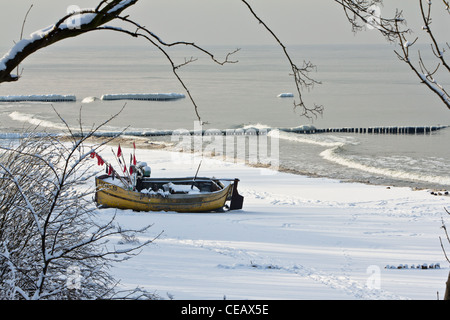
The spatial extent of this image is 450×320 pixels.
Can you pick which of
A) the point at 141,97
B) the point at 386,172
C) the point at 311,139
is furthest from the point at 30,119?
the point at 386,172

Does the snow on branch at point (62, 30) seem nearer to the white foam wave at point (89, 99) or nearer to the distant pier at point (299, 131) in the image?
the distant pier at point (299, 131)

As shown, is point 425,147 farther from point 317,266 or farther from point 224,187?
point 317,266

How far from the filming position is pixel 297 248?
538 inches

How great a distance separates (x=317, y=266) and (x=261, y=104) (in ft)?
200

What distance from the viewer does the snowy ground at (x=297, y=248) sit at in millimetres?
10023

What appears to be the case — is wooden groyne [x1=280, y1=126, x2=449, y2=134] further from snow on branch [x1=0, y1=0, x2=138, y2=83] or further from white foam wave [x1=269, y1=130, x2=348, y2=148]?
snow on branch [x1=0, y1=0, x2=138, y2=83]

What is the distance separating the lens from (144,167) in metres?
19.5

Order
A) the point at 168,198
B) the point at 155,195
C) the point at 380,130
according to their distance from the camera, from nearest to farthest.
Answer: the point at 155,195
the point at 168,198
the point at 380,130

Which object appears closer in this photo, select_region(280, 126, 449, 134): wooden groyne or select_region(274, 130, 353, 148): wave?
select_region(274, 130, 353, 148): wave

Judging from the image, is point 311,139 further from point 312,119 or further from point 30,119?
point 312,119

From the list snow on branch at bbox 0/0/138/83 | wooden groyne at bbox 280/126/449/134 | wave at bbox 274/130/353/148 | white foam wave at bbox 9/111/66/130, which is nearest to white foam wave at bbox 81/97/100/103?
white foam wave at bbox 9/111/66/130

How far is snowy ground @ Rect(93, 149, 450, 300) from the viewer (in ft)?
32.9
